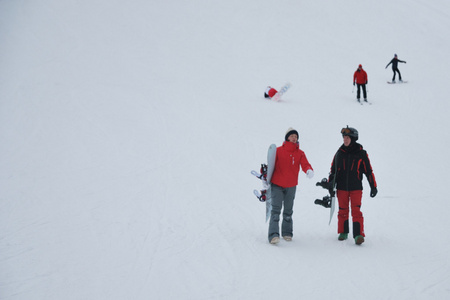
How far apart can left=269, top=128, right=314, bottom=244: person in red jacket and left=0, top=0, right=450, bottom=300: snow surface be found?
36cm

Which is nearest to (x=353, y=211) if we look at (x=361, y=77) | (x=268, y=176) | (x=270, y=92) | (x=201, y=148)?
(x=268, y=176)

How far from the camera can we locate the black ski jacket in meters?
6.27

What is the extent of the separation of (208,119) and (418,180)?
635 centimetres

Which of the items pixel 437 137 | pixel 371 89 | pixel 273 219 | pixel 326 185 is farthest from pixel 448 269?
pixel 371 89

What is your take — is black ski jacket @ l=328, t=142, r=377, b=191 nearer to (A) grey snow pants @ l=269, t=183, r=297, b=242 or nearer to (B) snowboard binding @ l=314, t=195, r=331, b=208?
(B) snowboard binding @ l=314, t=195, r=331, b=208

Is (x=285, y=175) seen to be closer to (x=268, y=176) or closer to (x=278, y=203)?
(x=268, y=176)

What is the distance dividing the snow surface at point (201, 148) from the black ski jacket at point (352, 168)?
0.86m

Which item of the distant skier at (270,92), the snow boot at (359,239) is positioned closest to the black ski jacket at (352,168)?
the snow boot at (359,239)

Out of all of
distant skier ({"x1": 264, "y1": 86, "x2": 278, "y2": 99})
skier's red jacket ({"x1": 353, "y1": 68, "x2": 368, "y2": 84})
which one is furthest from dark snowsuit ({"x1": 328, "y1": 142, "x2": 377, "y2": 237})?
skier's red jacket ({"x1": 353, "y1": 68, "x2": 368, "y2": 84})

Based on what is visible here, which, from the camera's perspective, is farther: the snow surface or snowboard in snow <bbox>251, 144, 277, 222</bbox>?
snowboard in snow <bbox>251, 144, 277, 222</bbox>

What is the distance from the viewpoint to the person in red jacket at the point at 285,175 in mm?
6258

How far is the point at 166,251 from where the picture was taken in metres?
6.02

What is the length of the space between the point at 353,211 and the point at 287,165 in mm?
1116

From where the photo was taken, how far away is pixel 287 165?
626cm
